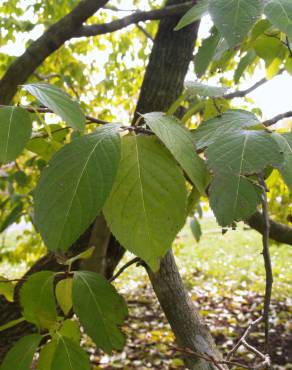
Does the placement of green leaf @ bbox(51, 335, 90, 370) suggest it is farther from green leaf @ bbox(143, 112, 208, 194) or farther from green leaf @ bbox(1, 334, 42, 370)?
green leaf @ bbox(143, 112, 208, 194)

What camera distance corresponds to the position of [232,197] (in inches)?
18.3

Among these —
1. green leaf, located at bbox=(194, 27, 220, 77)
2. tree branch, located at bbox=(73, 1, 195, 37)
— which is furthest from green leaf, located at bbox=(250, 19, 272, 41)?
tree branch, located at bbox=(73, 1, 195, 37)

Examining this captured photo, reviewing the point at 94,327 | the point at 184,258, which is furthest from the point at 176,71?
the point at 184,258

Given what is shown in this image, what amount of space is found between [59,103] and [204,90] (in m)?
0.24

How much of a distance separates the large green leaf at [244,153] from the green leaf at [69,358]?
15.9 inches

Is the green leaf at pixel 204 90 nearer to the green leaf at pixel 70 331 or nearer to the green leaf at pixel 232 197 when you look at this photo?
the green leaf at pixel 232 197

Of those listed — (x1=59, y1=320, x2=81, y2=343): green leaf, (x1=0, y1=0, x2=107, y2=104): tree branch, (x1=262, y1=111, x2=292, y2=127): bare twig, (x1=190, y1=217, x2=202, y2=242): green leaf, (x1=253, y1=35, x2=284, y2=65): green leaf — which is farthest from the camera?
(x1=190, y1=217, x2=202, y2=242): green leaf

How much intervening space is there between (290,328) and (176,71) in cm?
270

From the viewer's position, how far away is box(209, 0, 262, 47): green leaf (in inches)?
19.4

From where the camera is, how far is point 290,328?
380cm

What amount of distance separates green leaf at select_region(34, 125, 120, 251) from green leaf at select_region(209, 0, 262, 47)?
0.17 meters

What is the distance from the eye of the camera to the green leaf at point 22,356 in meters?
0.69

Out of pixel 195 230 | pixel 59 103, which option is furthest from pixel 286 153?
pixel 195 230

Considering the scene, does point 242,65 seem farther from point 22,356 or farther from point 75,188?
point 22,356
